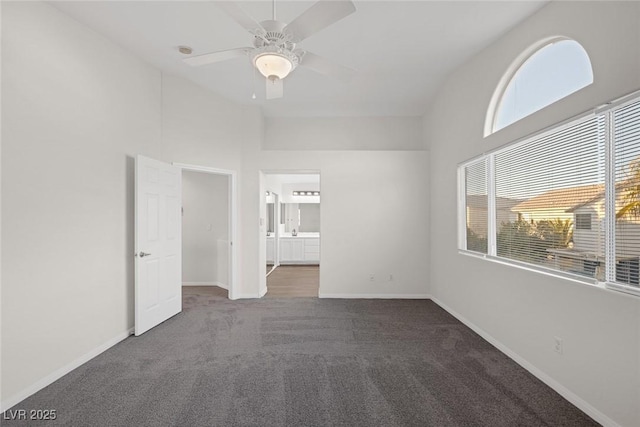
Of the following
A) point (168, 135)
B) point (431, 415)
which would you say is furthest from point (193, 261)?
point (431, 415)

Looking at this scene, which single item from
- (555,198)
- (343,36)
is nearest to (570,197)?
(555,198)

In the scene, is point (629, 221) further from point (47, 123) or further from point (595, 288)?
point (47, 123)

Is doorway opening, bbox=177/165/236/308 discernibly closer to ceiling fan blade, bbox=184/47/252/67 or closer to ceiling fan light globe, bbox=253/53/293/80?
ceiling fan blade, bbox=184/47/252/67

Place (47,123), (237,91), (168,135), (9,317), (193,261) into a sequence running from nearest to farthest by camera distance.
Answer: (9,317)
(47,123)
(168,135)
(237,91)
(193,261)

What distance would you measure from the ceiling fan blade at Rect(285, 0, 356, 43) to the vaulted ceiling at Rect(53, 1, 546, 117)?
0.97 metres

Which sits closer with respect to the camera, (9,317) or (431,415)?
(431,415)

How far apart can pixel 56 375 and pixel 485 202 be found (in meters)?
4.40

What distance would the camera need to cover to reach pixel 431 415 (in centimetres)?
202

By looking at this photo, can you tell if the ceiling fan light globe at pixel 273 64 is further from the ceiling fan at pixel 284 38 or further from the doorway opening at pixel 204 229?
the doorway opening at pixel 204 229

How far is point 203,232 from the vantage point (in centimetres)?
574

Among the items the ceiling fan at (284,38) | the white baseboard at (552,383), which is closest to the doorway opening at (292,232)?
the white baseboard at (552,383)

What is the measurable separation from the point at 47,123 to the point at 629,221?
419 cm

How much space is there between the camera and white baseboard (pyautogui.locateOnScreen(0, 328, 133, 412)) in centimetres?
213

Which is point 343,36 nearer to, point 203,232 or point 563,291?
point 563,291
